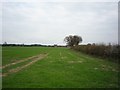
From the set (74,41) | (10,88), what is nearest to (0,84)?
(10,88)

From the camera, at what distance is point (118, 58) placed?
74.1 ft

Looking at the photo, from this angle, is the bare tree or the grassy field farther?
the bare tree

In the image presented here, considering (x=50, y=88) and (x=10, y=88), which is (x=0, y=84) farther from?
(x=50, y=88)

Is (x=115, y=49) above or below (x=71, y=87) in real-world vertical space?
above

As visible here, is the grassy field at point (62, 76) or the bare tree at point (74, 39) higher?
the bare tree at point (74, 39)

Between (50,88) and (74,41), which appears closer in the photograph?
(50,88)

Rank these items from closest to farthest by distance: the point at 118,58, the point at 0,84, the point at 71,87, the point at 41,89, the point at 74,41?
1. the point at 41,89
2. the point at 71,87
3. the point at 0,84
4. the point at 118,58
5. the point at 74,41

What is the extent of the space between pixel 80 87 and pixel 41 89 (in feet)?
6.76

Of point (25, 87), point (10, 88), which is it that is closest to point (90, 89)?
point (25, 87)

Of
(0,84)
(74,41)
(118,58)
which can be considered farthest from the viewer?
(74,41)

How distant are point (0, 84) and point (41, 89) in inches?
105

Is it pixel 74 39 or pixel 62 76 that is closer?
pixel 62 76

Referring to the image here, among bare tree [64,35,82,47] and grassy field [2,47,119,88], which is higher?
bare tree [64,35,82,47]

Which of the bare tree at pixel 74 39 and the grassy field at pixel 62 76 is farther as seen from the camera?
the bare tree at pixel 74 39
